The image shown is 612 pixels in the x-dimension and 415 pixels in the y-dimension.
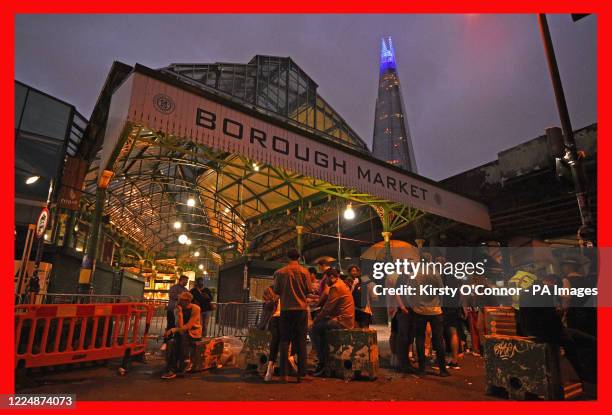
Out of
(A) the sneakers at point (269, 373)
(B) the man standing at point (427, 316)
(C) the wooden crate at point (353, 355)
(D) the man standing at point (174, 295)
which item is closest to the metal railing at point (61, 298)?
(D) the man standing at point (174, 295)

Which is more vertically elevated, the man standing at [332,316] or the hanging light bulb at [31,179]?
the hanging light bulb at [31,179]

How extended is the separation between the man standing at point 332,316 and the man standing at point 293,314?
54 centimetres

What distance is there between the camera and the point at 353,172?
402 inches

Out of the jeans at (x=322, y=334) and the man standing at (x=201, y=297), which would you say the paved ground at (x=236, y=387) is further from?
the man standing at (x=201, y=297)

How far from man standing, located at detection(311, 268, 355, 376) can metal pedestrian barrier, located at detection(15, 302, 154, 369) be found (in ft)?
11.3

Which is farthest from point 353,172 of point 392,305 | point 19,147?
point 19,147

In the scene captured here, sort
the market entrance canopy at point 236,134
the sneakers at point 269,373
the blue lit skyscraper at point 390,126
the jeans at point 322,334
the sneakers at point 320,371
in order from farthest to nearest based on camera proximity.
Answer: the blue lit skyscraper at point 390,126, the market entrance canopy at point 236,134, the jeans at point 322,334, the sneakers at point 320,371, the sneakers at point 269,373

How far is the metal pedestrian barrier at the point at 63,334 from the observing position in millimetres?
5098

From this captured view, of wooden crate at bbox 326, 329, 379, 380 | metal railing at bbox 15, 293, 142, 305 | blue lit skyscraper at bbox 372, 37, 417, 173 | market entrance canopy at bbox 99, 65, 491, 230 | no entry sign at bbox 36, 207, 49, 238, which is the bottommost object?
wooden crate at bbox 326, 329, 379, 380

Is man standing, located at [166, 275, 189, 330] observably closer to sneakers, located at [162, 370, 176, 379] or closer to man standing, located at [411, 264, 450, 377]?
sneakers, located at [162, 370, 176, 379]

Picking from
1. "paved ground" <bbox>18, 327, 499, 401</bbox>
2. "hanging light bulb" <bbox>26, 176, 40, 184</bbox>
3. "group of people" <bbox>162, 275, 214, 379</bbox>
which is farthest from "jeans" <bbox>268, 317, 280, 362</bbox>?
"hanging light bulb" <bbox>26, 176, 40, 184</bbox>

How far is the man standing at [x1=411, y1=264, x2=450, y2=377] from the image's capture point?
5766 millimetres
